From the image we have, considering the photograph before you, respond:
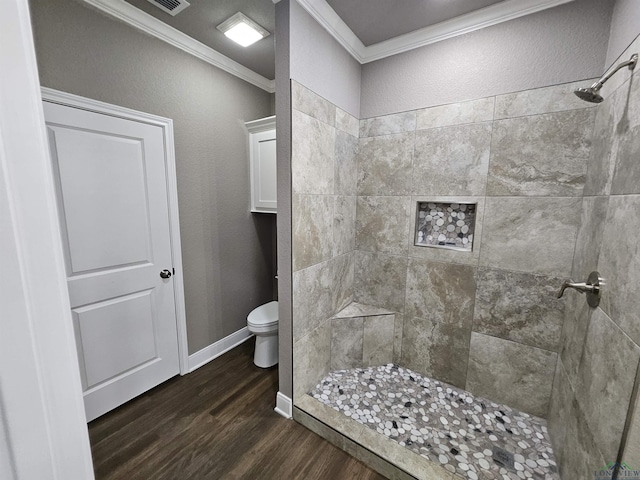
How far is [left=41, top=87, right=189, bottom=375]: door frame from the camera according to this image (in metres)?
1.54

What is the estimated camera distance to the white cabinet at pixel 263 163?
2396mm

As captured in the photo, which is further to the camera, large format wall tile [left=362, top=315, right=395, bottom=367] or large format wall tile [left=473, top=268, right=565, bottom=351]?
large format wall tile [left=362, top=315, right=395, bottom=367]

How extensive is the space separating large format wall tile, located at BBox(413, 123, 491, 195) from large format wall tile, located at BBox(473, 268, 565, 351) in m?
0.61

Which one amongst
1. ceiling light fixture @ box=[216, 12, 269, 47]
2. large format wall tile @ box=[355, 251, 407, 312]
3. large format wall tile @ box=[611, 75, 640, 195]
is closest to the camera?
large format wall tile @ box=[611, 75, 640, 195]

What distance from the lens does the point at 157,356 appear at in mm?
2080

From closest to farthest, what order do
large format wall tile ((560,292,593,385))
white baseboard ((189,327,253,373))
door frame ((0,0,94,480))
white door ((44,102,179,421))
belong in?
door frame ((0,0,94,480))
large format wall tile ((560,292,593,385))
white door ((44,102,179,421))
white baseboard ((189,327,253,373))

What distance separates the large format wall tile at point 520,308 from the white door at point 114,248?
7.52 feet

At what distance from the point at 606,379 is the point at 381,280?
1382 mm

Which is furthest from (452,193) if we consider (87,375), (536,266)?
(87,375)

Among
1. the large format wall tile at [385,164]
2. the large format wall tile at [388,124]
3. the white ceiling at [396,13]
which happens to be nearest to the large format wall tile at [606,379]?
the large format wall tile at [385,164]

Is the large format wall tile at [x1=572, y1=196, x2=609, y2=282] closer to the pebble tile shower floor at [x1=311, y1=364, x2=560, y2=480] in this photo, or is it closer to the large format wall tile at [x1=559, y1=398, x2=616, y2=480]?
the large format wall tile at [x1=559, y1=398, x2=616, y2=480]

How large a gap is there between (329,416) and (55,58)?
2606 millimetres

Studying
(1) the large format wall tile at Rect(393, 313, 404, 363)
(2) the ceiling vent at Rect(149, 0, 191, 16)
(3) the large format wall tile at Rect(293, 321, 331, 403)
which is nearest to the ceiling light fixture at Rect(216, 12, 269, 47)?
(2) the ceiling vent at Rect(149, 0, 191, 16)

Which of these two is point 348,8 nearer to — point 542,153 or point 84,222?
point 542,153
